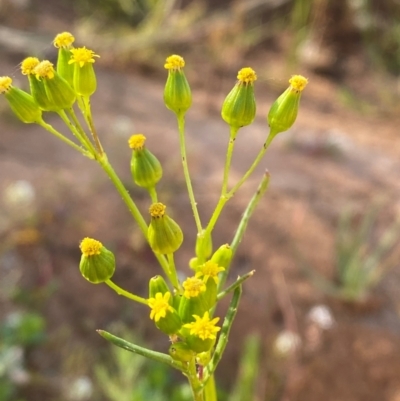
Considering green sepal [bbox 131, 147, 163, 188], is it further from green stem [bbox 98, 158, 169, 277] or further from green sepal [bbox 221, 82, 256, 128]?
green sepal [bbox 221, 82, 256, 128]

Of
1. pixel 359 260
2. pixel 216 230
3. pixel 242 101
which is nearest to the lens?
pixel 242 101

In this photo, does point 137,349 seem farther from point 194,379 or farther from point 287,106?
point 287,106

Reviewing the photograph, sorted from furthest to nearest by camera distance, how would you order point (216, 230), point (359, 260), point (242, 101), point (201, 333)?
point (216, 230) → point (359, 260) → point (242, 101) → point (201, 333)

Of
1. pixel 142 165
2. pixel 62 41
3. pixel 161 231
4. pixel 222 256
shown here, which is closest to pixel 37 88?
pixel 62 41

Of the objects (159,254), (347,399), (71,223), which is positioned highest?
(159,254)

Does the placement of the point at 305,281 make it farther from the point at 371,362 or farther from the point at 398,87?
the point at 398,87

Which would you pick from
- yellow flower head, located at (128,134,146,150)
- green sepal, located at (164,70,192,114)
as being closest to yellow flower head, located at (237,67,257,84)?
green sepal, located at (164,70,192,114)

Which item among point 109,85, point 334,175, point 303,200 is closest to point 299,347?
point 303,200
